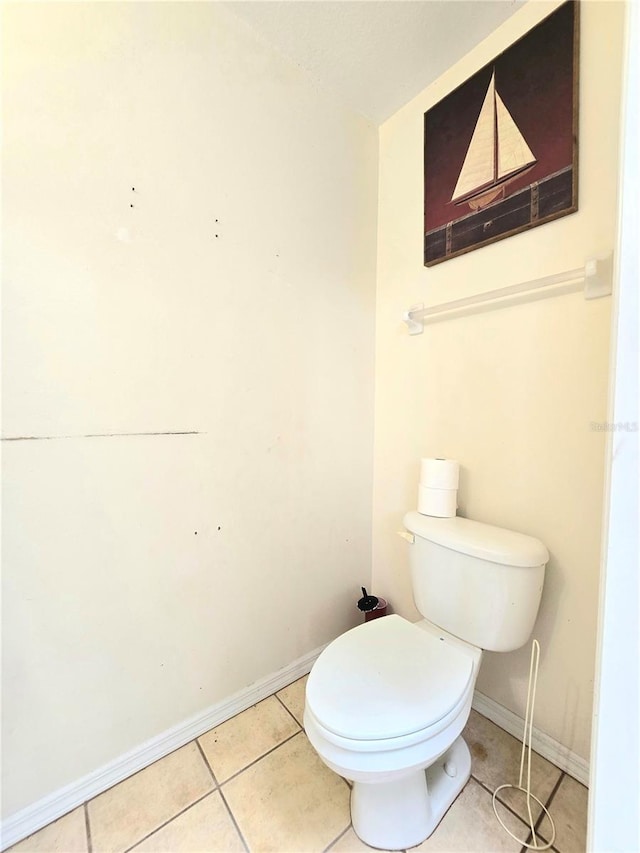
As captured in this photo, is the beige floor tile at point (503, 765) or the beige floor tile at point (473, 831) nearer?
the beige floor tile at point (473, 831)

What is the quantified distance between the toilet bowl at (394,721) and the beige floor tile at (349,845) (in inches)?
0.7

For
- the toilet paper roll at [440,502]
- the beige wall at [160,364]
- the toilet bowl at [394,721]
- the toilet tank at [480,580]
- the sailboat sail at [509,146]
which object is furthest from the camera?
the toilet paper roll at [440,502]

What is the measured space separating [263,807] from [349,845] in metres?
0.24

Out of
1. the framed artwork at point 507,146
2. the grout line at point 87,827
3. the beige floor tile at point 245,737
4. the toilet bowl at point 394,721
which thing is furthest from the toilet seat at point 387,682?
the framed artwork at point 507,146

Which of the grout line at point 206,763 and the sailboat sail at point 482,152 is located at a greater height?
the sailboat sail at point 482,152

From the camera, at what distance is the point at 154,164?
103 cm

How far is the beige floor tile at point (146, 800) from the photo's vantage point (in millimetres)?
920

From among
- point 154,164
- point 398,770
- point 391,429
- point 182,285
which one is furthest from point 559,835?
point 154,164

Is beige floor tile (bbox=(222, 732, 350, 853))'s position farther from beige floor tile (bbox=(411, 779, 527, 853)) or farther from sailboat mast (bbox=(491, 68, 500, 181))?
sailboat mast (bbox=(491, 68, 500, 181))

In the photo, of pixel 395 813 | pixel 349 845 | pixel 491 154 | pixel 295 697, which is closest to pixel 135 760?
pixel 295 697

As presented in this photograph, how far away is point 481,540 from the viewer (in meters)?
1.04

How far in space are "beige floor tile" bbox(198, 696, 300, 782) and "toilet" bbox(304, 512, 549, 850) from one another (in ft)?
1.03

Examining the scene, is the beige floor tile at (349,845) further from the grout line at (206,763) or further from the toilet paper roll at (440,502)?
the toilet paper roll at (440,502)

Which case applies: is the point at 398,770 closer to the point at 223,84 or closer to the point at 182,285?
the point at 182,285
